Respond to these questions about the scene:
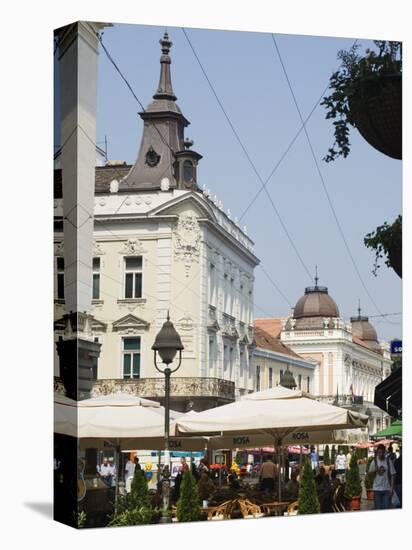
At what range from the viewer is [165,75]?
17.5 metres

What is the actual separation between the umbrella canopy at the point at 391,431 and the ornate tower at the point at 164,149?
4525mm

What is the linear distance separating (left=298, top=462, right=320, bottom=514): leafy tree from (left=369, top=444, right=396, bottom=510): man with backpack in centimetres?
96

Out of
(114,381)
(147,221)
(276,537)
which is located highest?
(147,221)

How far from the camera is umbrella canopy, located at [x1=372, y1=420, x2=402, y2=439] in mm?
19797

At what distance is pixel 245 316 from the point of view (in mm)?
19344

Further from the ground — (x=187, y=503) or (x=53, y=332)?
(x=53, y=332)

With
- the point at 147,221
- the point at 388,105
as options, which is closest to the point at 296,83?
the point at 388,105

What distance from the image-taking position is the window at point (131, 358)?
17406mm

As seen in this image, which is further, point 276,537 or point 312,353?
point 312,353

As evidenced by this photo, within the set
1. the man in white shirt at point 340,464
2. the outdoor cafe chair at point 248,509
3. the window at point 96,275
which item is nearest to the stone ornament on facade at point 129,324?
the window at point 96,275

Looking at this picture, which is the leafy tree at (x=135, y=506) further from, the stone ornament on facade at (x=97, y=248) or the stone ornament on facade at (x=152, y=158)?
the stone ornament on facade at (x=152, y=158)

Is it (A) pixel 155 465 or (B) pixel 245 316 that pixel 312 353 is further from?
(A) pixel 155 465

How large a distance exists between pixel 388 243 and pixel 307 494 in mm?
3620

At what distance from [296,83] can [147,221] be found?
2.77 metres
